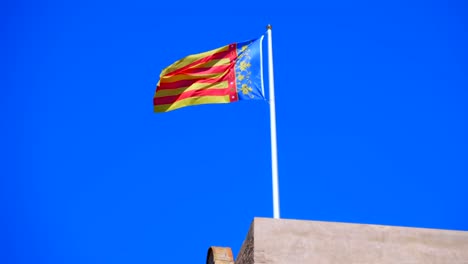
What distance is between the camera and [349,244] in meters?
4.98

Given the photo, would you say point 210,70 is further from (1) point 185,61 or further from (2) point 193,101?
(2) point 193,101

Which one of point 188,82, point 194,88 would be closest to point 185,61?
point 188,82

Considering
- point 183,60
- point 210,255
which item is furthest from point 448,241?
point 183,60

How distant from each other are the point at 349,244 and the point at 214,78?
23.5 ft

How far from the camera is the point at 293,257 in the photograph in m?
4.84

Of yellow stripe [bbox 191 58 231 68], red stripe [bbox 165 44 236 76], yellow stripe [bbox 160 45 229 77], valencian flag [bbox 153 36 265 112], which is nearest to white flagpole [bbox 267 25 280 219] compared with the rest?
valencian flag [bbox 153 36 265 112]

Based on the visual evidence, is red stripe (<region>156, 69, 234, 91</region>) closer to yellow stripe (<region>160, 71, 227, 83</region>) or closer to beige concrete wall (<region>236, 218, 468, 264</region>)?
yellow stripe (<region>160, 71, 227, 83</region>)

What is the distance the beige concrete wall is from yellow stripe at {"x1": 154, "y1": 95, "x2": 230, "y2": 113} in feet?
20.9

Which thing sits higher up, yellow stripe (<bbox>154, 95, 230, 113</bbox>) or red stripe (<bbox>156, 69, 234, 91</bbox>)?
red stripe (<bbox>156, 69, 234, 91</bbox>)

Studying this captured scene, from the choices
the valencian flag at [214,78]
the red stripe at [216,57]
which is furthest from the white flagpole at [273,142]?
the red stripe at [216,57]

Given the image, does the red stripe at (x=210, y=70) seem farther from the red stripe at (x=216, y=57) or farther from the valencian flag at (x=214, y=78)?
the red stripe at (x=216, y=57)

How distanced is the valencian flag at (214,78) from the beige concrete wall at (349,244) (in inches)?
246

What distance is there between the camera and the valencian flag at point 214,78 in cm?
1129

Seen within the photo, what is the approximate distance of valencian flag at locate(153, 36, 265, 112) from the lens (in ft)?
37.0
